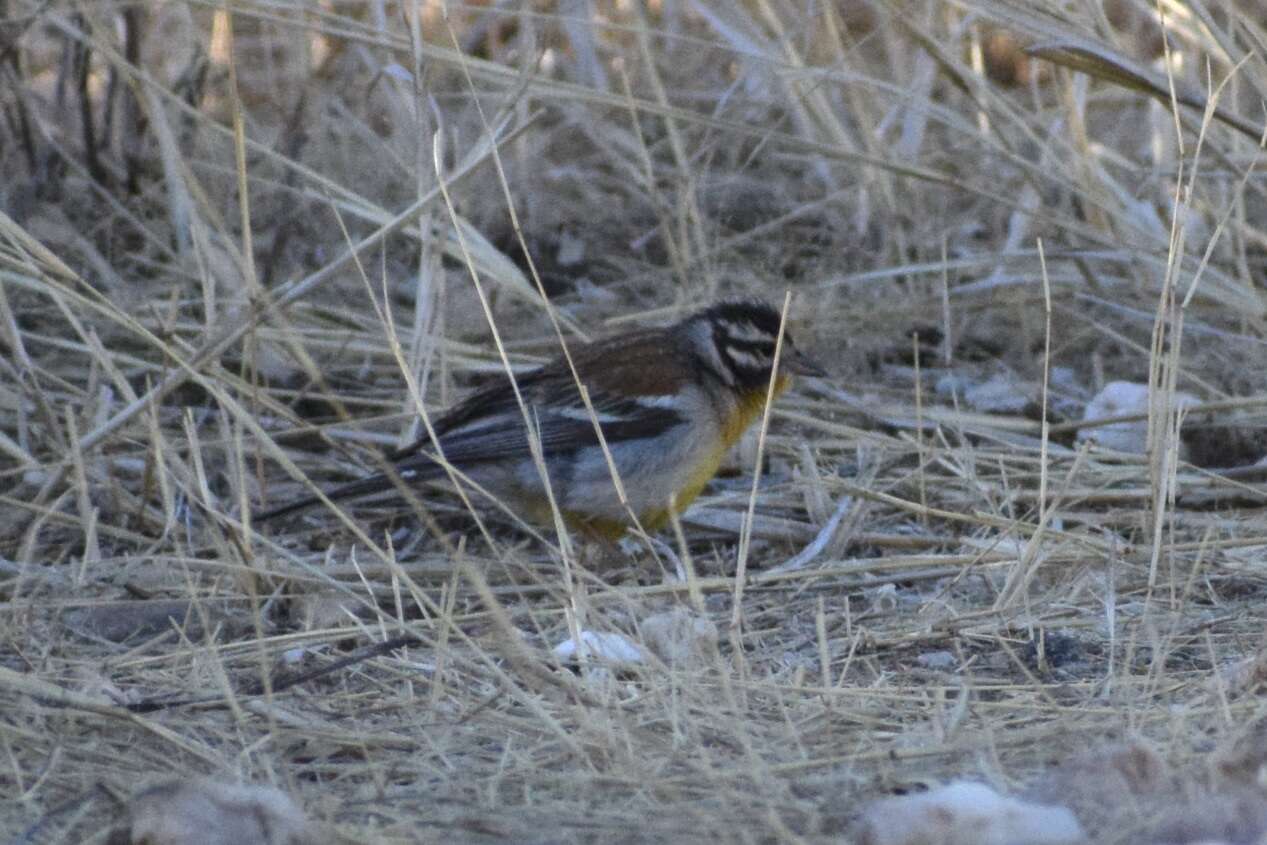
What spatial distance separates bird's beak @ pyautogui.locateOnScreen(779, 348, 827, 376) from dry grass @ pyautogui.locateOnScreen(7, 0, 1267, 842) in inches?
9.1

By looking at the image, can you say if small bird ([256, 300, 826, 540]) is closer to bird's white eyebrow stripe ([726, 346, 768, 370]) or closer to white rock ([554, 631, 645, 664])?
bird's white eyebrow stripe ([726, 346, 768, 370])

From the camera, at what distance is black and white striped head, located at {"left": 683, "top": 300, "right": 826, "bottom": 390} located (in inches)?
220

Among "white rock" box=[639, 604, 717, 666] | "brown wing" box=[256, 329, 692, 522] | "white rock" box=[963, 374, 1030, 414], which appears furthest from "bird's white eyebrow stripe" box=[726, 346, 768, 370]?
"white rock" box=[639, 604, 717, 666]

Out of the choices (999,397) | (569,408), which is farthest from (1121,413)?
(569,408)

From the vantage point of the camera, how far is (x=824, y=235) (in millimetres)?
7383

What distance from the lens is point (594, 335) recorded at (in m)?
6.61

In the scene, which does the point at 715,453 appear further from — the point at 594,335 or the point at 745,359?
the point at 594,335

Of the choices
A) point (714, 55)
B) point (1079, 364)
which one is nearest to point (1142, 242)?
point (1079, 364)

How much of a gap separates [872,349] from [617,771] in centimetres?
369

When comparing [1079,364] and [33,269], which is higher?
[33,269]

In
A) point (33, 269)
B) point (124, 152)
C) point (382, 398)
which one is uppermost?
point (33, 269)

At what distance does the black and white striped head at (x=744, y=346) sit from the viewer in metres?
5.58

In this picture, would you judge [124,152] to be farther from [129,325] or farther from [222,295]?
[129,325]

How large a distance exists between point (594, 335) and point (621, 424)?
120 cm
